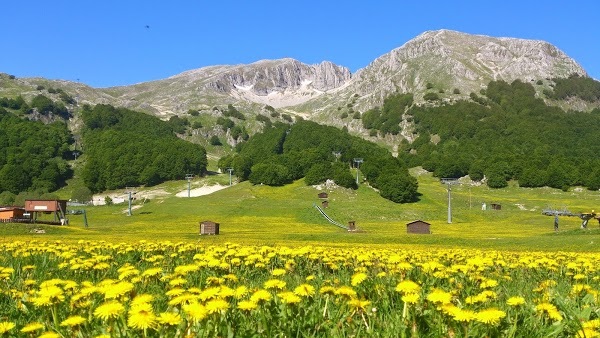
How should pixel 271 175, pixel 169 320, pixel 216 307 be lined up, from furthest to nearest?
pixel 271 175
pixel 216 307
pixel 169 320

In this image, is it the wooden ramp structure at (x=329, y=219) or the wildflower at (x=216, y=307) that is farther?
Answer: the wooden ramp structure at (x=329, y=219)

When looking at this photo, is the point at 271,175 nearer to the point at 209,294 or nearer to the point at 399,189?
the point at 399,189

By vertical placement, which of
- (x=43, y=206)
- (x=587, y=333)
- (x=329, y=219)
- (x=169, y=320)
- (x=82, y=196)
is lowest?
(x=329, y=219)

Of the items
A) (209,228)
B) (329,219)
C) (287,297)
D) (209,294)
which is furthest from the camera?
(329,219)

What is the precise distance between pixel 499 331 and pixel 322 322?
1717 millimetres

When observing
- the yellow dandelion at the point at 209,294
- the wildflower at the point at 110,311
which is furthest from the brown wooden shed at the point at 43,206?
the wildflower at the point at 110,311

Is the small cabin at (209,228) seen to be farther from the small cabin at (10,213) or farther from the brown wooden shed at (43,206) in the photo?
the small cabin at (10,213)

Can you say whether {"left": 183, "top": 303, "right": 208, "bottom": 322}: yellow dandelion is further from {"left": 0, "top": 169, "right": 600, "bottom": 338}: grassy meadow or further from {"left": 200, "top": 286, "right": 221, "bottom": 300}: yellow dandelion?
{"left": 200, "top": 286, "right": 221, "bottom": 300}: yellow dandelion

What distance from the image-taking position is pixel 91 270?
10461 mm

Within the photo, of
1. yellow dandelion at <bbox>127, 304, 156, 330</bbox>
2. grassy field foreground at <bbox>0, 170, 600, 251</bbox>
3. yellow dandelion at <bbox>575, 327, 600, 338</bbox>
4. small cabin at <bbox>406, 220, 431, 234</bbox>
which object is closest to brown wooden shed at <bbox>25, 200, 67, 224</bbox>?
grassy field foreground at <bbox>0, 170, 600, 251</bbox>

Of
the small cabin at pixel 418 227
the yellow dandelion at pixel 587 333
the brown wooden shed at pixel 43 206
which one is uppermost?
the yellow dandelion at pixel 587 333

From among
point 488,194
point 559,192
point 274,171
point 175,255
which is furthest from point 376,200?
point 175,255

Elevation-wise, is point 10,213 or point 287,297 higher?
point 287,297

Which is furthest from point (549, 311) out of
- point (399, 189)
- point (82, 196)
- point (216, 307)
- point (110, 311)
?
point (82, 196)
